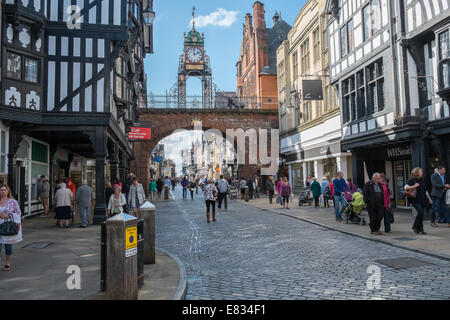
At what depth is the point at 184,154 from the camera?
582ft

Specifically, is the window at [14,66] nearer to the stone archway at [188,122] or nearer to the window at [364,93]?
the window at [364,93]

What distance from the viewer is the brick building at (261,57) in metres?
39.5

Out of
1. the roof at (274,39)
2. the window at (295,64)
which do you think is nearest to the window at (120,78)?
the window at (295,64)

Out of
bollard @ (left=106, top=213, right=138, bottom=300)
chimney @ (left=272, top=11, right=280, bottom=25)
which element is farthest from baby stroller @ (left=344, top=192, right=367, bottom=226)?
chimney @ (left=272, top=11, right=280, bottom=25)

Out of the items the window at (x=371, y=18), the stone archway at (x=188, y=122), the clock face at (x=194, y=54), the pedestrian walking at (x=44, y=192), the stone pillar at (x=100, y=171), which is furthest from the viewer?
the clock face at (x=194, y=54)

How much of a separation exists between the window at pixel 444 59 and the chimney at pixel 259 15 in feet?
105

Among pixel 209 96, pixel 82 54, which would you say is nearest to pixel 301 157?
pixel 209 96

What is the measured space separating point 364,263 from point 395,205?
11.9m

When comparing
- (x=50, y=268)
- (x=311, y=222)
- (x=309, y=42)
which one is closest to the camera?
(x=50, y=268)

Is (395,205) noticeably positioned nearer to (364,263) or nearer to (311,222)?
(311,222)

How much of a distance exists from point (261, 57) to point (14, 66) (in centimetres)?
3192

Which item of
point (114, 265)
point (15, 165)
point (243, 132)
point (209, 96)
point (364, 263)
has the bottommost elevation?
point (364, 263)

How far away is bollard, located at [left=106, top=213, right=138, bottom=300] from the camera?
189 inches

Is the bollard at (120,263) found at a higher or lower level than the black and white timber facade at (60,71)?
lower
